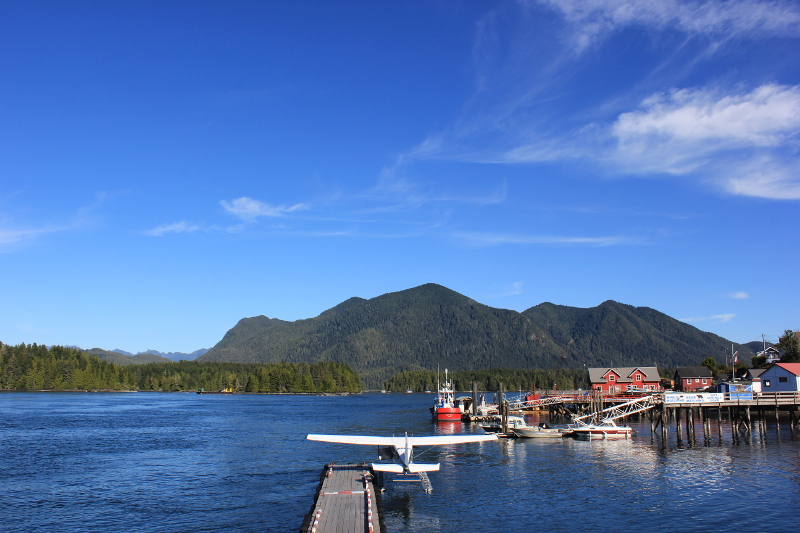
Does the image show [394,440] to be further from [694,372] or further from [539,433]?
[694,372]

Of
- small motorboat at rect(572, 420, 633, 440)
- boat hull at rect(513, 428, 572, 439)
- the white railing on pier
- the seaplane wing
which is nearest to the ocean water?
boat hull at rect(513, 428, 572, 439)

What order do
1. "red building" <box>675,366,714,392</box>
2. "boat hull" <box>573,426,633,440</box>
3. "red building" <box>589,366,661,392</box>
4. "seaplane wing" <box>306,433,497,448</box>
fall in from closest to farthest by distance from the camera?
1. "seaplane wing" <box>306,433,497,448</box>
2. "boat hull" <box>573,426,633,440</box>
3. "red building" <box>589,366,661,392</box>
4. "red building" <box>675,366,714,392</box>

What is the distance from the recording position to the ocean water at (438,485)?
33594mm

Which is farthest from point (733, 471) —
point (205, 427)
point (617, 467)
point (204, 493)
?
point (205, 427)

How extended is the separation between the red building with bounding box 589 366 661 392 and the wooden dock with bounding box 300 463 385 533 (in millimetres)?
92634

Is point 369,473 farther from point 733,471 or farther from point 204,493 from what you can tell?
point 733,471

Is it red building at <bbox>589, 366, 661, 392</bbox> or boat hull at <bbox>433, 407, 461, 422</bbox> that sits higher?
red building at <bbox>589, 366, 661, 392</bbox>

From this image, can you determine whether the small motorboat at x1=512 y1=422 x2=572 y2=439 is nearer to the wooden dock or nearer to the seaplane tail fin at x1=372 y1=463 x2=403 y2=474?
the wooden dock

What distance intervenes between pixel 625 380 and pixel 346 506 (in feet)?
339

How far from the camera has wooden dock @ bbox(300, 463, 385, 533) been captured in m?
27.0

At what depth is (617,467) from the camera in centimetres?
5038

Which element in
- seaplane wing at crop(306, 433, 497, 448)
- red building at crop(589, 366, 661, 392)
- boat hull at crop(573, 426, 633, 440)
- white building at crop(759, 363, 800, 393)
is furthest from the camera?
red building at crop(589, 366, 661, 392)

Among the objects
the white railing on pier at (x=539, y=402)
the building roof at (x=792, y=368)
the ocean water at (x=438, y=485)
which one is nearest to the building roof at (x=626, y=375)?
the white railing on pier at (x=539, y=402)

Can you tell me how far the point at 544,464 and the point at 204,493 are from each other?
29.1 metres
